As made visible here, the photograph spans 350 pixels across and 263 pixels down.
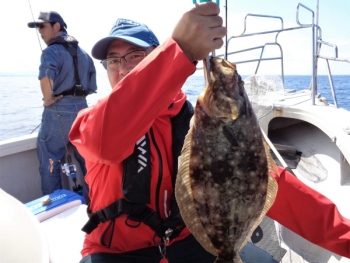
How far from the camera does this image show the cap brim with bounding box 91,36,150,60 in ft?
7.46

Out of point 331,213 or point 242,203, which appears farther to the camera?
point 331,213

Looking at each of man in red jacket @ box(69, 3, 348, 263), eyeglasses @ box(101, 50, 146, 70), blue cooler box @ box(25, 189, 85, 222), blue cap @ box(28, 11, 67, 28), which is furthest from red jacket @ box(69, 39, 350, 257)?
blue cap @ box(28, 11, 67, 28)

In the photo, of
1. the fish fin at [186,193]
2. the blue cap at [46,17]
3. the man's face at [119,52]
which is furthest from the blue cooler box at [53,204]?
the blue cap at [46,17]

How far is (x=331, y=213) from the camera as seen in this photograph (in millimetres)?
2178

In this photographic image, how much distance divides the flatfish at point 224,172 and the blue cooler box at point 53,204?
8.10 ft

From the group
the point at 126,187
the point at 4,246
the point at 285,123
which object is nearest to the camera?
the point at 4,246

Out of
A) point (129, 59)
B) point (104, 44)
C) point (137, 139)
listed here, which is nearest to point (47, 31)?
point (104, 44)

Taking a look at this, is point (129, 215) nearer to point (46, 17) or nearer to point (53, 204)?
point (53, 204)

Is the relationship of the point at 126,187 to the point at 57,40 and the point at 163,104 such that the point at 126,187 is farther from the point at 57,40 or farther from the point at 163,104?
the point at 57,40

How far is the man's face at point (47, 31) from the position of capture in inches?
197

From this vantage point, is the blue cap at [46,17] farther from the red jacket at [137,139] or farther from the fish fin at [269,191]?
the fish fin at [269,191]

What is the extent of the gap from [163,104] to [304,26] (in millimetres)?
4449

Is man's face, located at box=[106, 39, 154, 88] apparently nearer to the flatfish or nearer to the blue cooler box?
the flatfish

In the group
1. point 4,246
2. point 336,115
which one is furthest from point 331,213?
point 336,115
